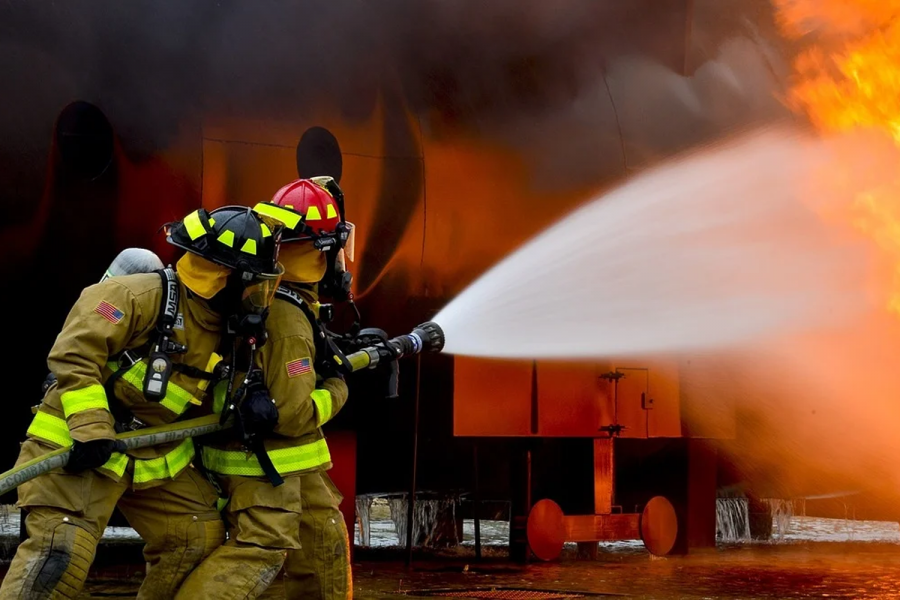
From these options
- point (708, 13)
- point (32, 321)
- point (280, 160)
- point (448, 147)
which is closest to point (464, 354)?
point (448, 147)

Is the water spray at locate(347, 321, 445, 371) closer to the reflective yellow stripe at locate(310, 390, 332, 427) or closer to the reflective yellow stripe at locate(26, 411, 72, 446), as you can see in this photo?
the reflective yellow stripe at locate(310, 390, 332, 427)

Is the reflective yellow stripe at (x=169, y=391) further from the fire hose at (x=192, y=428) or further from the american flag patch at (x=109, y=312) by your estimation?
the american flag patch at (x=109, y=312)

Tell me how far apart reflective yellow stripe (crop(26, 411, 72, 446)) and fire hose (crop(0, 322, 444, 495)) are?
0.30ft

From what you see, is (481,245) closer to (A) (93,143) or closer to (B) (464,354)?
(B) (464,354)

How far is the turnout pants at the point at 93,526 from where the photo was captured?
4.06m

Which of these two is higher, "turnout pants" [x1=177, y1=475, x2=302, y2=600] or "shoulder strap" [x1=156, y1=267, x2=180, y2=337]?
"shoulder strap" [x1=156, y1=267, x2=180, y2=337]

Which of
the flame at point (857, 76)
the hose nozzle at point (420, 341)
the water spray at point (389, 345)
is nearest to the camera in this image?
the water spray at point (389, 345)

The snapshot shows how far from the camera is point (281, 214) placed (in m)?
4.80

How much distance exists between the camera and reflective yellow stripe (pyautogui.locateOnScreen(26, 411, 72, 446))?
4.19m

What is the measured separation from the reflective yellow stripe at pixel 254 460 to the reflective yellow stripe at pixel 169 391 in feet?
0.86

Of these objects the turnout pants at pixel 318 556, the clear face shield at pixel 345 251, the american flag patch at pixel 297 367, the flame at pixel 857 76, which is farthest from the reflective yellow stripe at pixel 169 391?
the flame at pixel 857 76

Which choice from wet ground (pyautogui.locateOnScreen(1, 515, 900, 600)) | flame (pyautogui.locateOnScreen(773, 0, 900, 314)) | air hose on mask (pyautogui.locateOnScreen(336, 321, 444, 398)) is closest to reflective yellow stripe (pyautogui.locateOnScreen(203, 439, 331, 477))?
air hose on mask (pyautogui.locateOnScreen(336, 321, 444, 398))

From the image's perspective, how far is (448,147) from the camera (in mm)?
6977

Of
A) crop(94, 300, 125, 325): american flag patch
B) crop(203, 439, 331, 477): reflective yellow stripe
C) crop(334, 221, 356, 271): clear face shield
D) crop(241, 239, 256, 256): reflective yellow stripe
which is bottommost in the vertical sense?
crop(203, 439, 331, 477): reflective yellow stripe
